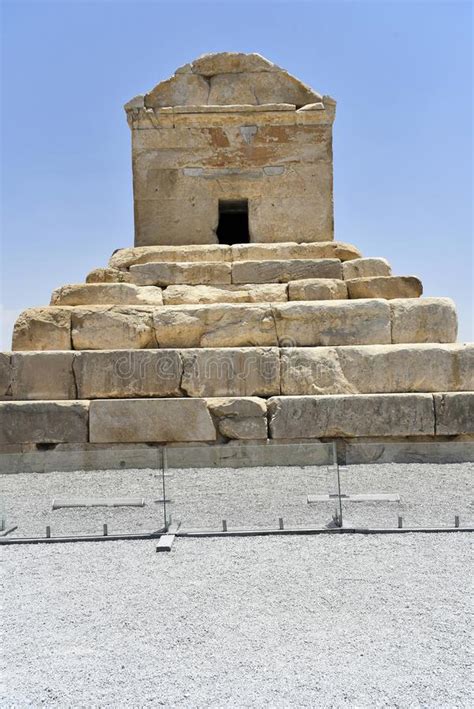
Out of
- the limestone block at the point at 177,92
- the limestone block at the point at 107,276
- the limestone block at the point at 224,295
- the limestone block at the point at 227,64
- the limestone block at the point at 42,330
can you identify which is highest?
the limestone block at the point at 227,64

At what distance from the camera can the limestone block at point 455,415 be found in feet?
20.2

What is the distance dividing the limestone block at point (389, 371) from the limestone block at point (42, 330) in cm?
230

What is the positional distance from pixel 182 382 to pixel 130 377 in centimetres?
51

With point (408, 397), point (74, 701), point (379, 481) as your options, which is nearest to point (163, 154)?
point (408, 397)

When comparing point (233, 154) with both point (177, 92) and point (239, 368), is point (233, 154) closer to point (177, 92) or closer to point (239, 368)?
point (177, 92)

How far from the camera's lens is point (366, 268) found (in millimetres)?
7609

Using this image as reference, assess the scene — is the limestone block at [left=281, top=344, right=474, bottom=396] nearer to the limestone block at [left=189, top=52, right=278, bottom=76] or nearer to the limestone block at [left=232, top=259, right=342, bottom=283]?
the limestone block at [left=232, top=259, right=342, bottom=283]

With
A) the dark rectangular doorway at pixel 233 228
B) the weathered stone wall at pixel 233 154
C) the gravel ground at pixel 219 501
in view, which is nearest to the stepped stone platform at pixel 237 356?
the weathered stone wall at pixel 233 154

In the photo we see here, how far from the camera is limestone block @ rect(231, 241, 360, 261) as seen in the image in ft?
26.4

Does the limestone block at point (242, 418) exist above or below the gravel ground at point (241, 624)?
above

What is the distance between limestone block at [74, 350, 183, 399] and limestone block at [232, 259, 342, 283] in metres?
1.68

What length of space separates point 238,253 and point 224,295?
3.26ft

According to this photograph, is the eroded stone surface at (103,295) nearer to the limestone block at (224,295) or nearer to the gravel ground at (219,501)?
the limestone block at (224,295)

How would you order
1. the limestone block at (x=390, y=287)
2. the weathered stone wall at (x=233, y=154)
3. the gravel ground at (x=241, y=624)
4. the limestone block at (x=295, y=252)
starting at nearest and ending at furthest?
the gravel ground at (x=241, y=624) → the limestone block at (x=390, y=287) → the limestone block at (x=295, y=252) → the weathered stone wall at (x=233, y=154)
